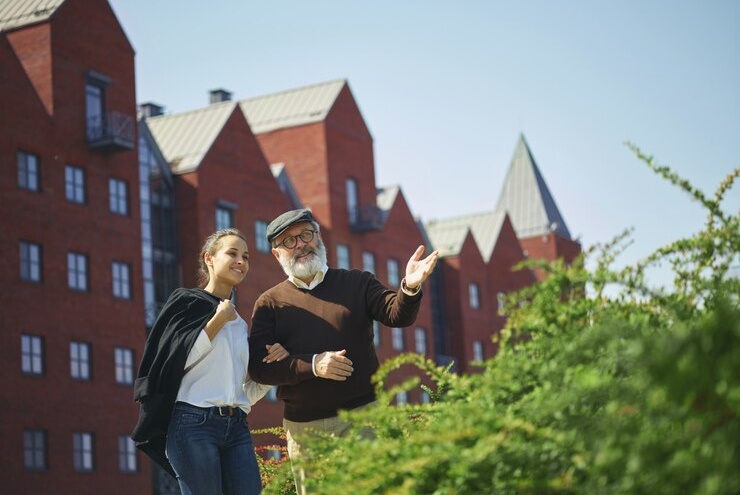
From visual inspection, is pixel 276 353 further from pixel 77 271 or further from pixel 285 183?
pixel 285 183

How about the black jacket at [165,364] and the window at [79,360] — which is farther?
the window at [79,360]

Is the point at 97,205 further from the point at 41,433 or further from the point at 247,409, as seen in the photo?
the point at 247,409

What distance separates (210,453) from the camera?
753 centimetres

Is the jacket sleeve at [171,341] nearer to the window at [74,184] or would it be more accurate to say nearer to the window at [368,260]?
the window at [74,184]

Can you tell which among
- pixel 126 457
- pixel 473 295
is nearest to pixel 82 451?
pixel 126 457

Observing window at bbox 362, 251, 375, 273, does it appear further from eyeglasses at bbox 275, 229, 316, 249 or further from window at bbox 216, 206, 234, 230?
eyeglasses at bbox 275, 229, 316, 249

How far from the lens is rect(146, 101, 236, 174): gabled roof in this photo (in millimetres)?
47906

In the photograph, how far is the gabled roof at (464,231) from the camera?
66.4 m

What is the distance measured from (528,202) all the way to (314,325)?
71611mm

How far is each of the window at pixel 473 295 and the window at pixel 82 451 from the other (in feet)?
97.5

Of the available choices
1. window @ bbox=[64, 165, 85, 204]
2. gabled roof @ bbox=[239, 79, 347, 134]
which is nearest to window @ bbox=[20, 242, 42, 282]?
window @ bbox=[64, 165, 85, 204]

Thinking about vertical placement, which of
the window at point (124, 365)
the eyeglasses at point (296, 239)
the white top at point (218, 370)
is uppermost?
the window at point (124, 365)

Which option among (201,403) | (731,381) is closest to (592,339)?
(731,381)

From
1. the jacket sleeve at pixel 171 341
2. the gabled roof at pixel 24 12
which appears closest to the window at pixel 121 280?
Answer: the gabled roof at pixel 24 12
